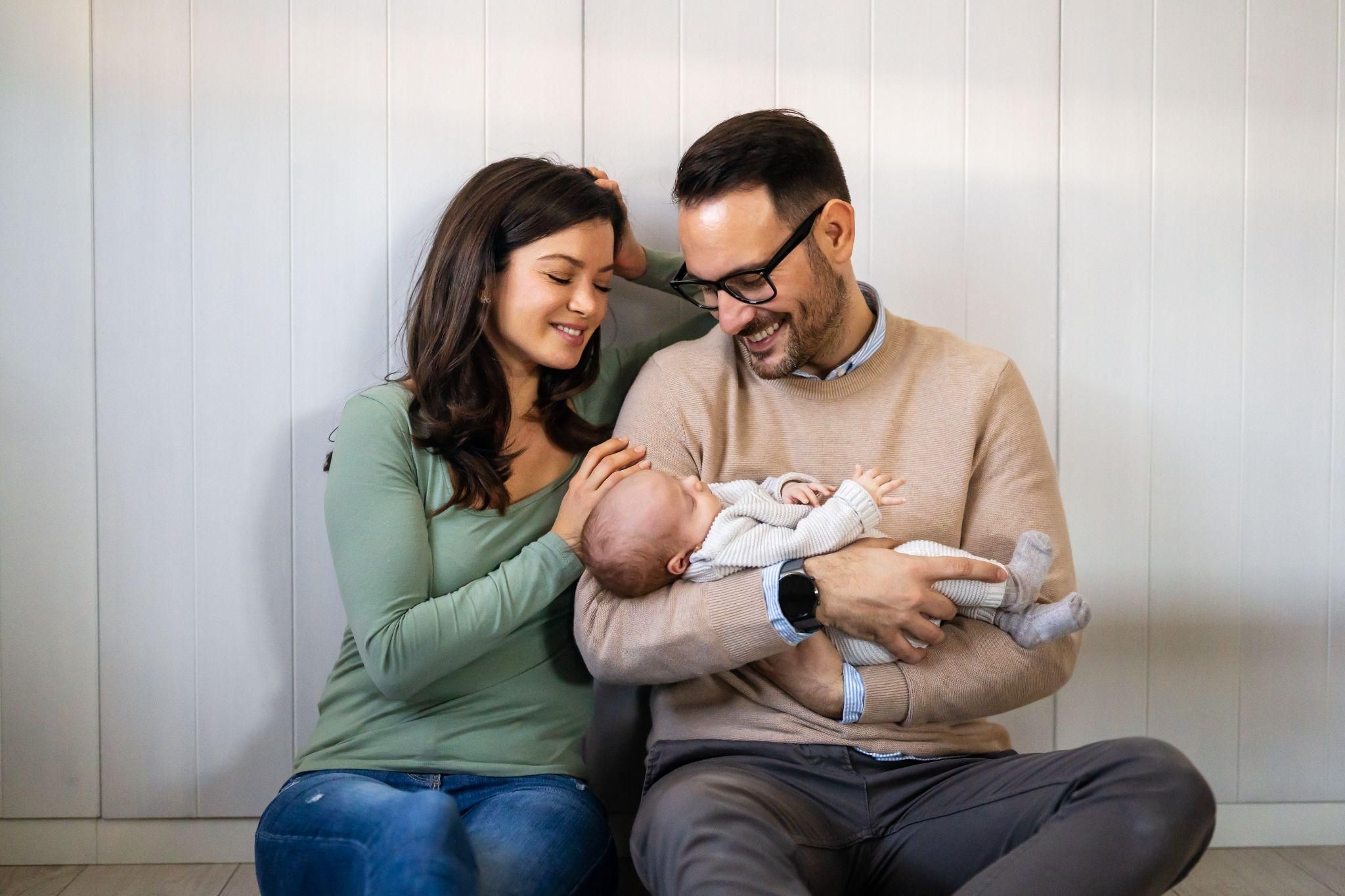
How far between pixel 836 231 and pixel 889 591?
2.12 ft

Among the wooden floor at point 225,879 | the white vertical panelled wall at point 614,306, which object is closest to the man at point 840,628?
the white vertical panelled wall at point 614,306

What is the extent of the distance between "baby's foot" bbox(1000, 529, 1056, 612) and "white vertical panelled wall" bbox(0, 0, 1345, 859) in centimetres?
65

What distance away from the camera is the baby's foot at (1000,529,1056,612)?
1.49 metres

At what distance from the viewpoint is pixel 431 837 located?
4.19 ft

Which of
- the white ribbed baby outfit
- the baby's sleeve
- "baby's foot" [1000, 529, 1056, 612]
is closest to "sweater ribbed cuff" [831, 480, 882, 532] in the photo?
the white ribbed baby outfit

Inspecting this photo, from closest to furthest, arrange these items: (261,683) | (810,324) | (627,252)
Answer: (810,324) < (627,252) < (261,683)

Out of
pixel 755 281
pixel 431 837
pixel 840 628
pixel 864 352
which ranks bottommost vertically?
pixel 431 837

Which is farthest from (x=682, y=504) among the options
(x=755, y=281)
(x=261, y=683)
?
(x=261, y=683)

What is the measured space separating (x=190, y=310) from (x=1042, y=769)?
1.77 meters

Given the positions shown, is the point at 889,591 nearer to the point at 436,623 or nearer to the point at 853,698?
the point at 853,698

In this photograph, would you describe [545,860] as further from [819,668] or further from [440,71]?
[440,71]

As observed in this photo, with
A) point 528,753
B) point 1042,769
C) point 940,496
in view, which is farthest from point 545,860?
point 940,496

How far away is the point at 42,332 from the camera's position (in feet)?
6.47

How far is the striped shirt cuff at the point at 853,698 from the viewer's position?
1.49m
